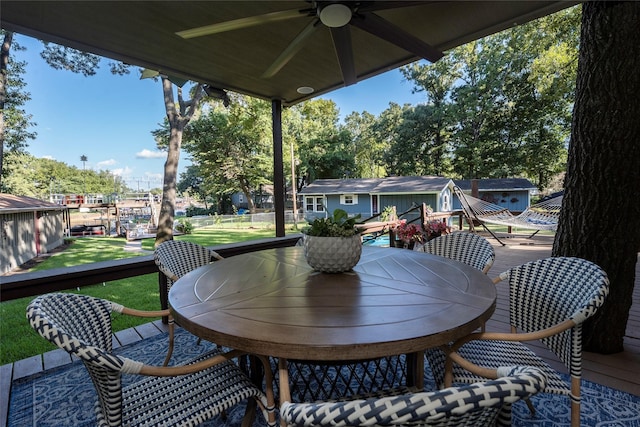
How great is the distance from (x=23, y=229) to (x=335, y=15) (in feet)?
34.8

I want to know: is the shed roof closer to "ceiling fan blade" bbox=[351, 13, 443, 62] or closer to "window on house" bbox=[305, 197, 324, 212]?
"ceiling fan blade" bbox=[351, 13, 443, 62]

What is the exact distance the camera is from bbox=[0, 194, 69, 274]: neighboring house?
6.92 metres

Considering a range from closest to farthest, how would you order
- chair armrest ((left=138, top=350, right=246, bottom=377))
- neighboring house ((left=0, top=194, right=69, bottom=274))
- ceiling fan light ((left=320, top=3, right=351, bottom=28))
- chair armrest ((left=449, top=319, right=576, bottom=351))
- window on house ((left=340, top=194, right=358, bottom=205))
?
chair armrest ((left=138, top=350, right=246, bottom=377)) → chair armrest ((left=449, top=319, right=576, bottom=351)) → ceiling fan light ((left=320, top=3, right=351, bottom=28)) → neighboring house ((left=0, top=194, right=69, bottom=274)) → window on house ((left=340, top=194, right=358, bottom=205))

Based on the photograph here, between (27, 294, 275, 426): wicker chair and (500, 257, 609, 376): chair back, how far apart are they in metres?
1.21

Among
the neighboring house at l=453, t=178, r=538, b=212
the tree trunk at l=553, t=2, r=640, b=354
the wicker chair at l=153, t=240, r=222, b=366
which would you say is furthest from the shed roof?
the neighboring house at l=453, t=178, r=538, b=212

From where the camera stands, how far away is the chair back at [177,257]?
2.04 metres

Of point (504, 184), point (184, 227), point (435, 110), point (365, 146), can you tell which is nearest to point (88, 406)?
point (184, 227)

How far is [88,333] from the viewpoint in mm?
1129

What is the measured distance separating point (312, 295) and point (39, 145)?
9.60m

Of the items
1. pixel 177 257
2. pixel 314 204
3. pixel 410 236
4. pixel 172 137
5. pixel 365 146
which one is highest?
pixel 365 146

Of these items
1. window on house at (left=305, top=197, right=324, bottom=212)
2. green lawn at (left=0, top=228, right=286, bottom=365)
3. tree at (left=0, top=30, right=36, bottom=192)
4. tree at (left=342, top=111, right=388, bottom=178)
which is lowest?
green lawn at (left=0, top=228, right=286, bottom=365)

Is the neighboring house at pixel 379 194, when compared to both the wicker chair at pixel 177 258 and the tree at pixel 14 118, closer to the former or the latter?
the tree at pixel 14 118

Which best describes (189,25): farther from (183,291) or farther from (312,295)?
(312,295)

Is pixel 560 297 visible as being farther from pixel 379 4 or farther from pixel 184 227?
pixel 184 227
